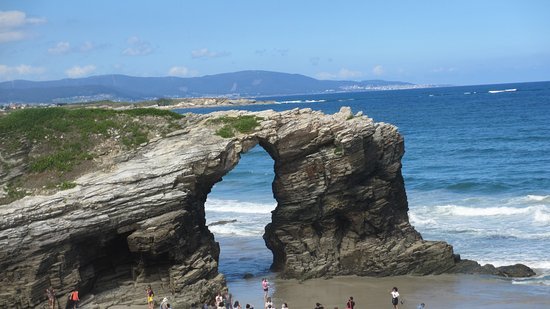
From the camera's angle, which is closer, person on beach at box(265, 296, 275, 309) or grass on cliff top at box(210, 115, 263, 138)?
person on beach at box(265, 296, 275, 309)

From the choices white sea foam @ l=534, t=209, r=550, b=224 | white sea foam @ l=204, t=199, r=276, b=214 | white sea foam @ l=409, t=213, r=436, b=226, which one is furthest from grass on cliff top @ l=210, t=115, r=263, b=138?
white sea foam @ l=534, t=209, r=550, b=224

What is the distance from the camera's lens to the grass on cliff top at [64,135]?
27391 mm

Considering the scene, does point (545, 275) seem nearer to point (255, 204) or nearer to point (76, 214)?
point (76, 214)

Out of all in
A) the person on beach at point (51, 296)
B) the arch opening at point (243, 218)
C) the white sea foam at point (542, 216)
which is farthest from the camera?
the white sea foam at point (542, 216)

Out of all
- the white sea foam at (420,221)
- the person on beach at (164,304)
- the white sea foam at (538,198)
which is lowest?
the white sea foam at (420,221)

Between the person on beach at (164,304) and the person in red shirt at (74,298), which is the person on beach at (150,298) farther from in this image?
the person in red shirt at (74,298)

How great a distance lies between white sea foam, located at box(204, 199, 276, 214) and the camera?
1911 inches

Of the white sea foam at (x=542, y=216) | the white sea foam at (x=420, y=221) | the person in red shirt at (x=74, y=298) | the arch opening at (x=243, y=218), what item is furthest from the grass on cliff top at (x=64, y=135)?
the white sea foam at (x=542, y=216)

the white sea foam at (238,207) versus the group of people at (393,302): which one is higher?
the group of people at (393,302)

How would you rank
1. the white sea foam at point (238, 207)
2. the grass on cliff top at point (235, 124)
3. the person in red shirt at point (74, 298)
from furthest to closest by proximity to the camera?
the white sea foam at point (238, 207)
the grass on cliff top at point (235, 124)
the person in red shirt at point (74, 298)

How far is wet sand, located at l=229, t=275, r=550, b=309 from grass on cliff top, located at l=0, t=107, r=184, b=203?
8059 millimetres

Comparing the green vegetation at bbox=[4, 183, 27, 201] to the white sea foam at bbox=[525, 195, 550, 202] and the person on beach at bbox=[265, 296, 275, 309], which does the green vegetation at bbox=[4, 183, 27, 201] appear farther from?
the white sea foam at bbox=[525, 195, 550, 202]

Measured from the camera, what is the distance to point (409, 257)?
31156mm

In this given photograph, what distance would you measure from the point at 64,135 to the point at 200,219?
6.89 m
